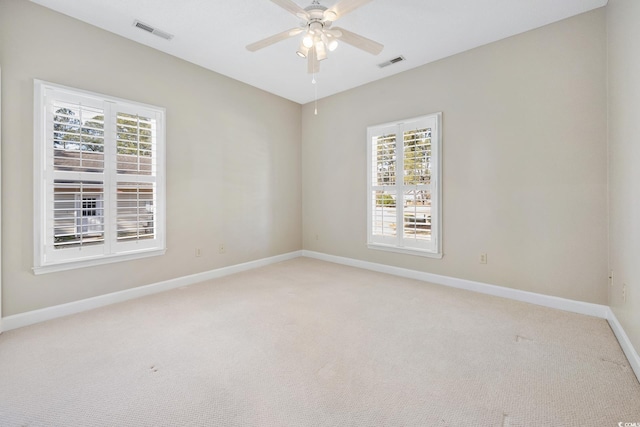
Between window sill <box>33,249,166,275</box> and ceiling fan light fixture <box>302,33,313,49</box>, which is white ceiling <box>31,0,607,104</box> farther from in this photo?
window sill <box>33,249,166,275</box>

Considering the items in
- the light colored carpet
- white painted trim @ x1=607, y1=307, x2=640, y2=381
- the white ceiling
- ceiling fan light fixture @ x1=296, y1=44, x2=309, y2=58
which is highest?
the white ceiling

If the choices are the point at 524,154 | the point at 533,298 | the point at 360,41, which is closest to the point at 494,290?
the point at 533,298

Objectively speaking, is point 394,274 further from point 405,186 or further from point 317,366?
point 317,366

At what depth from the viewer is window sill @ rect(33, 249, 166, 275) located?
2594 millimetres

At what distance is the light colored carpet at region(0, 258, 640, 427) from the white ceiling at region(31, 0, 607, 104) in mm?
2922

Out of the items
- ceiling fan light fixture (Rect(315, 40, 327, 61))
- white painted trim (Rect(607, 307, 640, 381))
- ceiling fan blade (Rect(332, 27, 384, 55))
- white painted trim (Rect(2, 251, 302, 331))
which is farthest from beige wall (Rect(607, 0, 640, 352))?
white painted trim (Rect(2, 251, 302, 331))

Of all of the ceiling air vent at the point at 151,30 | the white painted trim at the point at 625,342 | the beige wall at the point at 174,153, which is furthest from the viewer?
the ceiling air vent at the point at 151,30

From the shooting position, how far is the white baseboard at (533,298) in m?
2.03

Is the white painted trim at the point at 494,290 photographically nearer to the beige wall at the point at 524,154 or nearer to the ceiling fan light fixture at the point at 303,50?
the beige wall at the point at 524,154

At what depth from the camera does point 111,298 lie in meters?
3.01

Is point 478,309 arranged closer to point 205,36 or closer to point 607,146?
point 607,146

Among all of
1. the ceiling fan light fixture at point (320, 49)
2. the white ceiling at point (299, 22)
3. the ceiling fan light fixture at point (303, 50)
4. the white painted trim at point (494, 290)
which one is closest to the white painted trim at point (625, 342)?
the white painted trim at point (494, 290)

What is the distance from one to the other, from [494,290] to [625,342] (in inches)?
47.7

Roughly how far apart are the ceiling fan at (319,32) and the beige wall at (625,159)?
182cm
